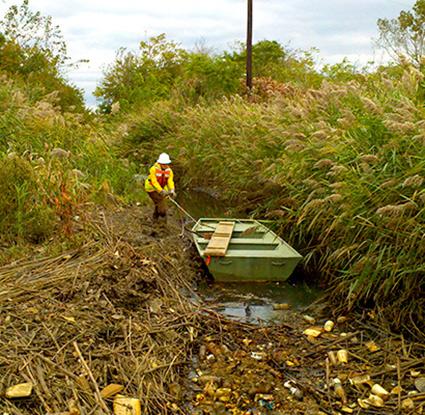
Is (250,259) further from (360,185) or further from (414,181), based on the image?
(414,181)

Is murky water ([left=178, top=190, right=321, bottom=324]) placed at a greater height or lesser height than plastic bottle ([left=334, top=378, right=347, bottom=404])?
greater

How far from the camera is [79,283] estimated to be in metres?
5.00

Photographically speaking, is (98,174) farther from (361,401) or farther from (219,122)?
(361,401)

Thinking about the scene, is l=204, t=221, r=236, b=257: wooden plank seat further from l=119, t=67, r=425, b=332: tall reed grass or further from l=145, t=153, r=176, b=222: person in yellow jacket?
l=145, t=153, r=176, b=222: person in yellow jacket

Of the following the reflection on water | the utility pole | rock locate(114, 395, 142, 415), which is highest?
the utility pole

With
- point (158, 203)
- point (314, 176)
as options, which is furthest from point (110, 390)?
point (158, 203)

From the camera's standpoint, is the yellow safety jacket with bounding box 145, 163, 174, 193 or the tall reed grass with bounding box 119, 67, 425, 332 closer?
the tall reed grass with bounding box 119, 67, 425, 332

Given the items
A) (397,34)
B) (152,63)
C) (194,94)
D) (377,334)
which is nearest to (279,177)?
(377,334)

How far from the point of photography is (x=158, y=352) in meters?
4.47

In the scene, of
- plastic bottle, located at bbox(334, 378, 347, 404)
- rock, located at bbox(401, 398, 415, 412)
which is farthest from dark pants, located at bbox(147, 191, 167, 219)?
rock, located at bbox(401, 398, 415, 412)

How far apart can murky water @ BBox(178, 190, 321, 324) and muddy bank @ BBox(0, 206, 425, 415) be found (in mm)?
173

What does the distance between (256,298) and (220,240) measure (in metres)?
1.11

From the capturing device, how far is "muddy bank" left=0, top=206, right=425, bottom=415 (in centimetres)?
371

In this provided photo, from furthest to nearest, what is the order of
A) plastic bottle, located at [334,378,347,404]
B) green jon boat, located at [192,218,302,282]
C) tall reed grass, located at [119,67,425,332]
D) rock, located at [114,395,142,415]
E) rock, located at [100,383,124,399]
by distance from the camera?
green jon boat, located at [192,218,302,282]
tall reed grass, located at [119,67,425,332]
plastic bottle, located at [334,378,347,404]
rock, located at [100,383,124,399]
rock, located at [114,395,142,415]
